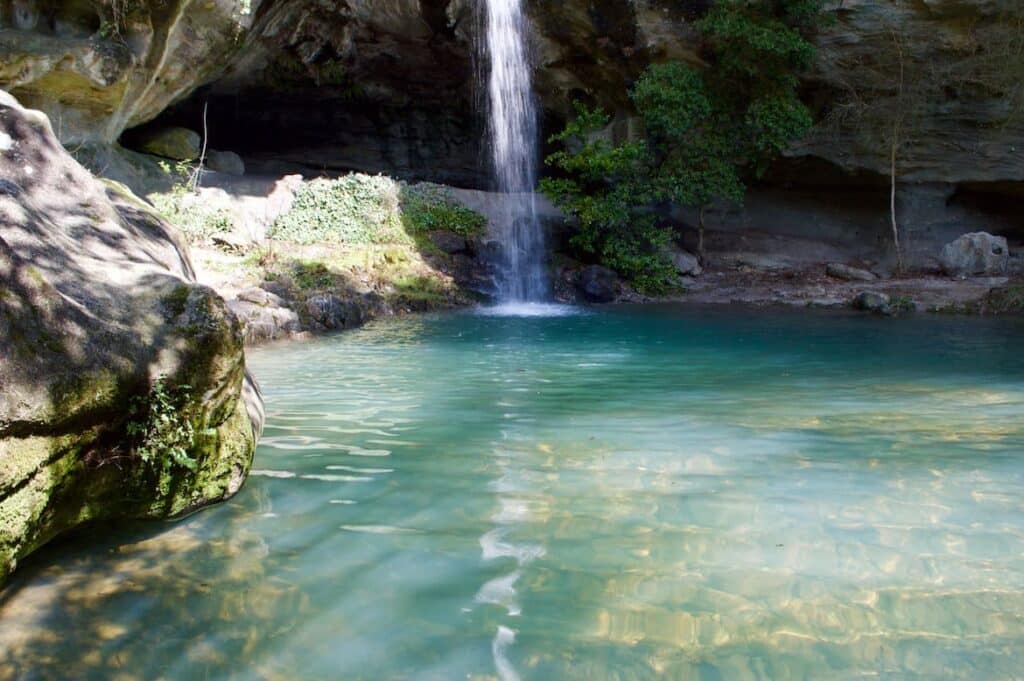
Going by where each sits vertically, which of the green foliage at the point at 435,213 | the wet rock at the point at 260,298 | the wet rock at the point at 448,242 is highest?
the green foliage at the point at 435,213

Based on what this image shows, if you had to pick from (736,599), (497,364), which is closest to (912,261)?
(497,364)

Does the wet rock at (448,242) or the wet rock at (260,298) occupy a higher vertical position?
the wet rock at (448,242)

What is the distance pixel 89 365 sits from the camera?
3.07 m

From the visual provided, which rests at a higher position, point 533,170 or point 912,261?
point 533,170

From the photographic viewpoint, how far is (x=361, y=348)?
1010 cm

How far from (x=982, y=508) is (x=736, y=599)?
1628 millimetres

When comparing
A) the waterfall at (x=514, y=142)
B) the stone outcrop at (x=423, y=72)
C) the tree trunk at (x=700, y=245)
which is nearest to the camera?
the stone outcrop at (x=423, y=72)

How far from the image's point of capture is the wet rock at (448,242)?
16.9 meters

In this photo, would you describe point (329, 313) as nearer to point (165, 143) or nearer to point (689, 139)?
point (165, 143)

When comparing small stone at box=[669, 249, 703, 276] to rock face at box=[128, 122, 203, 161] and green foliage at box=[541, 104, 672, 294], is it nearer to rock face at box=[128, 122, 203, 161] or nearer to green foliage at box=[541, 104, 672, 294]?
green foliage at box=[541, 104, 672, 294]

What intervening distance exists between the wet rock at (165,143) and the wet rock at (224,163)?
3.21 ft

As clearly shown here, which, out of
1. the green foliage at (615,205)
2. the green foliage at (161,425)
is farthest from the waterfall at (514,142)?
the green foliage at (161,425)

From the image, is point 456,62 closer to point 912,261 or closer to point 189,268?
point 912,261

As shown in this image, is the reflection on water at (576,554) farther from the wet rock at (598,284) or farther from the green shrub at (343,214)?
the green shrub at (343,214)
